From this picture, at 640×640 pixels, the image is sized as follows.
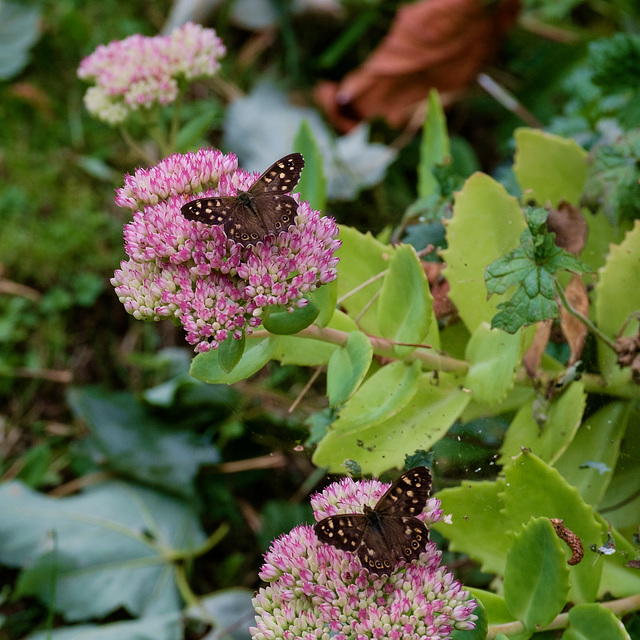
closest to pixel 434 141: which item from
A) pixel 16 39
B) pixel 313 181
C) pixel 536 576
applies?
pixel 313 181

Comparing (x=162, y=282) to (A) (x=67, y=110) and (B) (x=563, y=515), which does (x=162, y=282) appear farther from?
(A) (x=67, y=110)

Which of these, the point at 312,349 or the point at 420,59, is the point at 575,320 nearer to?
the point at 312,349

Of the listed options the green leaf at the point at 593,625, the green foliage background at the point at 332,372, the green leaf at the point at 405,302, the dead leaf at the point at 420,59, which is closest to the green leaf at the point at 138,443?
the green foliage background at the point at 332,372

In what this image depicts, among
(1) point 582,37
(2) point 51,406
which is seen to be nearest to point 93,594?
(2) point 51,406

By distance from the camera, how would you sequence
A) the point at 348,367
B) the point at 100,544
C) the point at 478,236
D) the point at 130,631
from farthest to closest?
the point at 100,544
the point at 130,631
the point at 478,236
the point at 348,367

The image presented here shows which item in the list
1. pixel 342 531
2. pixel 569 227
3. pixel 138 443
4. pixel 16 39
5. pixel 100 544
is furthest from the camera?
pixel 16 39

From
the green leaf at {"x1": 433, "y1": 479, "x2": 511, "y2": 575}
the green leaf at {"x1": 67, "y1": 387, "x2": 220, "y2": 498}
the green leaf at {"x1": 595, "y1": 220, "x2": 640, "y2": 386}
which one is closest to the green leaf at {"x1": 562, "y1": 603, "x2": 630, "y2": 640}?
the green leaf at {"x1": 433, "y1": 479, "x2": 511, "y2": 575}

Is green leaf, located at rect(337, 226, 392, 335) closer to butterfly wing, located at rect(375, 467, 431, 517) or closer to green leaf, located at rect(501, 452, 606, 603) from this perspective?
green leaf, located at rect(501, 452, 606, 603)
